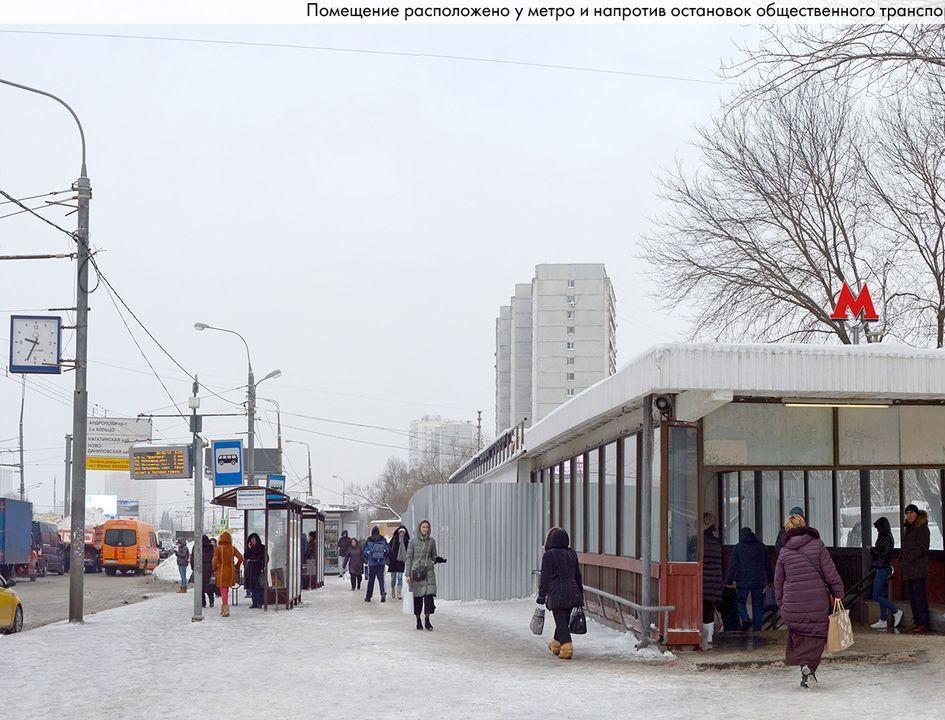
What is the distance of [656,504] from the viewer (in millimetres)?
→ 14078

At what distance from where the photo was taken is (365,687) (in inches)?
458

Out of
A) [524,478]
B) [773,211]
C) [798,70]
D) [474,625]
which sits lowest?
[474,625]

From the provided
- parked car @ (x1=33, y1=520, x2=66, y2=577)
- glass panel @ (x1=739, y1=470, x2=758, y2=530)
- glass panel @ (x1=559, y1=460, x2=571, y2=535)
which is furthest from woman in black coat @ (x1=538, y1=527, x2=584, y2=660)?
parked car @ (x1=33, y1=520, x2=66, y2=577)

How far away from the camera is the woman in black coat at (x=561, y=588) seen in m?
13.5

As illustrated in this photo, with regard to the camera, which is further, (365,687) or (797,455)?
(797,455)

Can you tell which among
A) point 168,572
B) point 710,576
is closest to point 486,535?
point 710,576

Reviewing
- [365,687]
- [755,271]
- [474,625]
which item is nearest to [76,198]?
[474,625]

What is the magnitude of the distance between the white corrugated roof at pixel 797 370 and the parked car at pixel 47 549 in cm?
4286

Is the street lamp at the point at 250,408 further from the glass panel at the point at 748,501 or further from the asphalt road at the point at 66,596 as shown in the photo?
the glass panel at the point at 748,501

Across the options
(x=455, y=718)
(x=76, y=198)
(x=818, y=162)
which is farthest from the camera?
(x=818, y=162)

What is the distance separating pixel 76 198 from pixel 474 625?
10.3m

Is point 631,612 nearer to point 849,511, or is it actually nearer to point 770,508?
point 849,511

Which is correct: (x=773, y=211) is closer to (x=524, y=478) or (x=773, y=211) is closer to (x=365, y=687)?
(x=524, y=478)

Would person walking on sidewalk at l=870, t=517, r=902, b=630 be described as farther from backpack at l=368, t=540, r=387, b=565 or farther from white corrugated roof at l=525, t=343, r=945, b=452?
backpack at l=368, t=540, r=387, b=565
